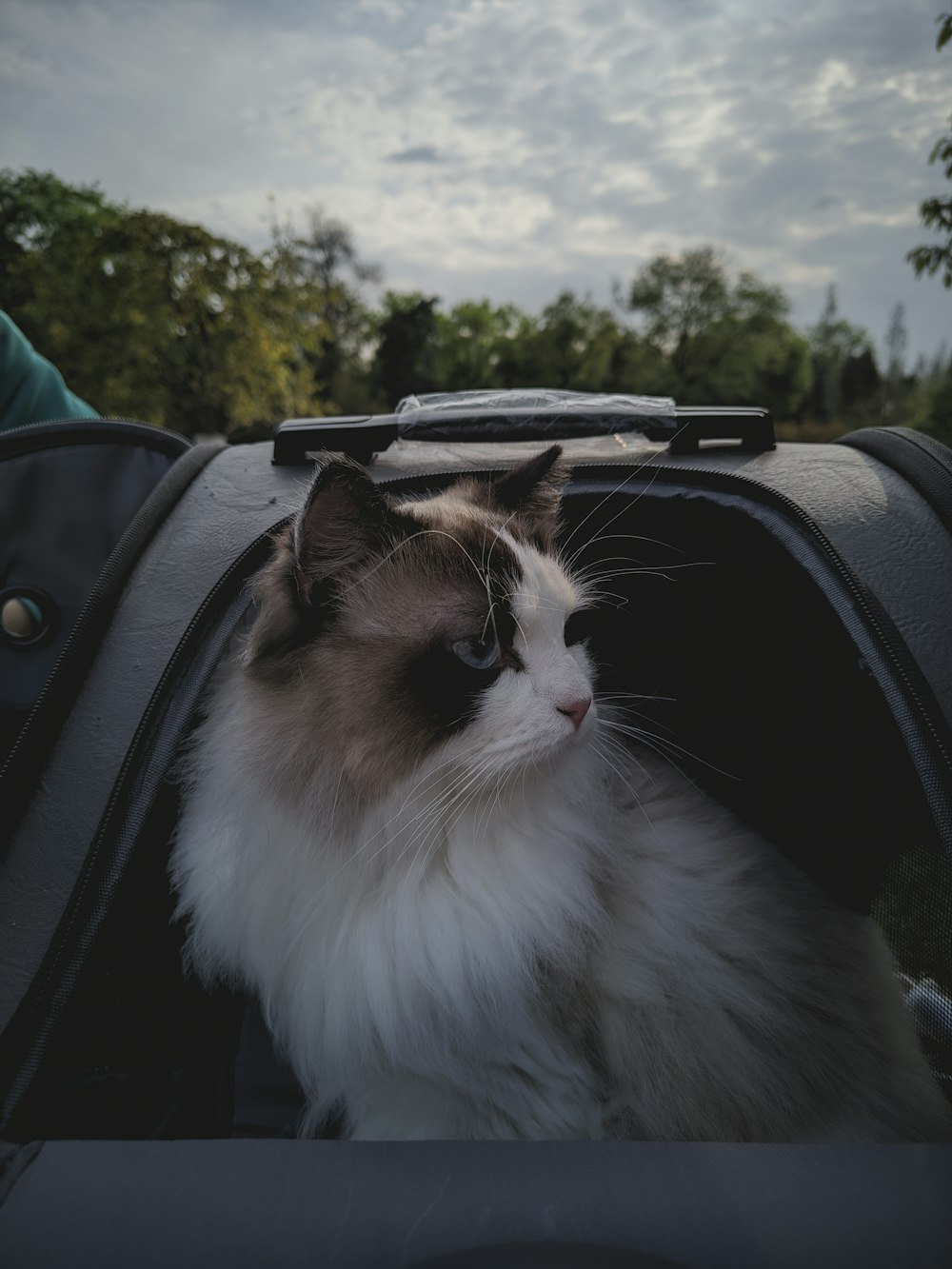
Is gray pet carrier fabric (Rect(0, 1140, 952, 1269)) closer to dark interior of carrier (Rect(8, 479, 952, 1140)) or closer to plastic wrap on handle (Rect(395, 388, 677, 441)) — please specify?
dark interior of carrier (Rect(8, 479, 952, 1140))

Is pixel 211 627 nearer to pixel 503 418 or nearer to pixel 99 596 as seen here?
pixel 99 596

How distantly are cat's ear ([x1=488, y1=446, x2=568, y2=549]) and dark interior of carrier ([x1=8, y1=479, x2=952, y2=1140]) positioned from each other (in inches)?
6.0

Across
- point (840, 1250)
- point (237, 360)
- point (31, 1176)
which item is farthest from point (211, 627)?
point (237, 360)

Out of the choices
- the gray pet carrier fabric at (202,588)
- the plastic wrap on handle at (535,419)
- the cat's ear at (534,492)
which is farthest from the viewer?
the plastic wrap on handle at (535,419)

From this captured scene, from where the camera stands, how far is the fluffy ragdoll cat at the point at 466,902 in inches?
45.9

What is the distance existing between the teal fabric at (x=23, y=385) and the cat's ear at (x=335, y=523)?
1.33 m

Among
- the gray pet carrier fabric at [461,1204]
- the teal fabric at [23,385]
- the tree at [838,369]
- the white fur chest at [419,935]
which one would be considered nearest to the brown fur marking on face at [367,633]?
the white fur chest at [419,935]

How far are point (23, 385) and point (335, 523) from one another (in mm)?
1600

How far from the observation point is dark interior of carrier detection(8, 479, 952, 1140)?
1271mm

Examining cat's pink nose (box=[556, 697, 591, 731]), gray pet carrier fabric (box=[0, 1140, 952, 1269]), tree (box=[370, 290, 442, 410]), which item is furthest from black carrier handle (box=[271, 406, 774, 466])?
tree (box=[370, 290, 442, 410])

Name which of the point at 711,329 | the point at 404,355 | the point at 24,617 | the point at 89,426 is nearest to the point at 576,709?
the point at 24,617

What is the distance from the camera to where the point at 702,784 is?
1844 millimetres

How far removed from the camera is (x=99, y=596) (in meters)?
1.30

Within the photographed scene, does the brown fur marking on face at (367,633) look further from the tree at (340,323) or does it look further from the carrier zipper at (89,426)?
the tree at (340,323)
